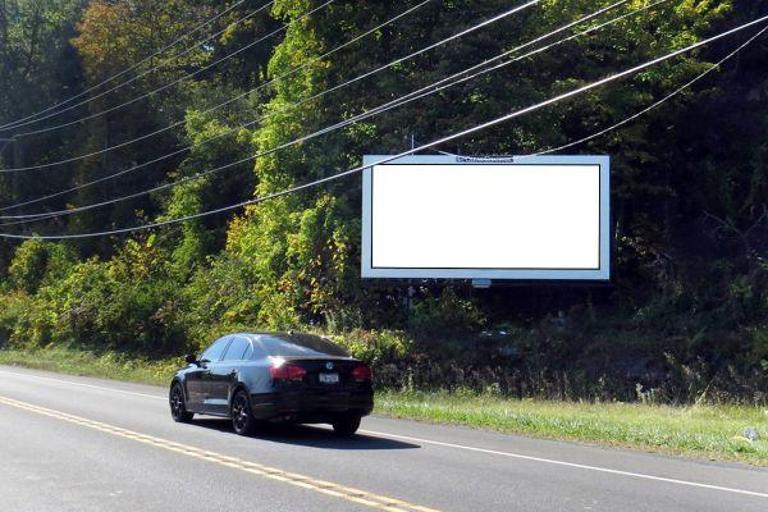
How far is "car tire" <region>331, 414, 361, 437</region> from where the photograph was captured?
626 inches

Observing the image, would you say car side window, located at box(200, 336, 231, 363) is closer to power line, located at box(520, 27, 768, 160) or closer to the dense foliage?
the dense foliage

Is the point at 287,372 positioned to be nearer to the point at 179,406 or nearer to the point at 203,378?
the point at 203,378

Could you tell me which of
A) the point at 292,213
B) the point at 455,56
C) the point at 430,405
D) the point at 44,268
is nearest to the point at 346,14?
the point at 455,56

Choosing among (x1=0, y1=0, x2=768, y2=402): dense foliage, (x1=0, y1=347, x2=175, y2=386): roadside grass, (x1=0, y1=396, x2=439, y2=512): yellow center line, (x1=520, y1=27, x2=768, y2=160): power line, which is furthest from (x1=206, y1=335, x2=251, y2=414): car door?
(x1=520, y1=27, x2=768, y2=160): power line

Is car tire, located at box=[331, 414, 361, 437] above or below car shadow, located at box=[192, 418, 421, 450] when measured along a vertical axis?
above

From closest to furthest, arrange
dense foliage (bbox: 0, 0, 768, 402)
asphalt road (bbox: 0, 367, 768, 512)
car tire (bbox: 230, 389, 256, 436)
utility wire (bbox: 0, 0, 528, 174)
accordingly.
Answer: asphalt road (bbox: 0, 367, 768, 512)
car tire (bbox: 230, 389, 256, 436)
utility wire (bbox: 0, 0, 528, 174)
dense foliage (bbox: 0, 0, 768, 402)

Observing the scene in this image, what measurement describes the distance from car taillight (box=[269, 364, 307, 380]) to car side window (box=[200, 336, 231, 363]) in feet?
6.90

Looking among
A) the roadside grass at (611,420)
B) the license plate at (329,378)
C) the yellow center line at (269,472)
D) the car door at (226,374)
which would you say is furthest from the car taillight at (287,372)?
the roadside grass at (611,420)

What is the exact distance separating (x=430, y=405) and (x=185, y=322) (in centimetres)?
1906

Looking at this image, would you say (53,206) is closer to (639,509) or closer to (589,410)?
(589,410)

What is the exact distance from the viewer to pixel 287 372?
15.2m

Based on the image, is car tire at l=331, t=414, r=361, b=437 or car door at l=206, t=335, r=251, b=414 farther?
car door at l=206, t=335, r=251, b=414

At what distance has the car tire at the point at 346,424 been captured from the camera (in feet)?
52.1

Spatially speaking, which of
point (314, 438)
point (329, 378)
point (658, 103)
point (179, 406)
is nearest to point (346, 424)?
point (314, 438)
